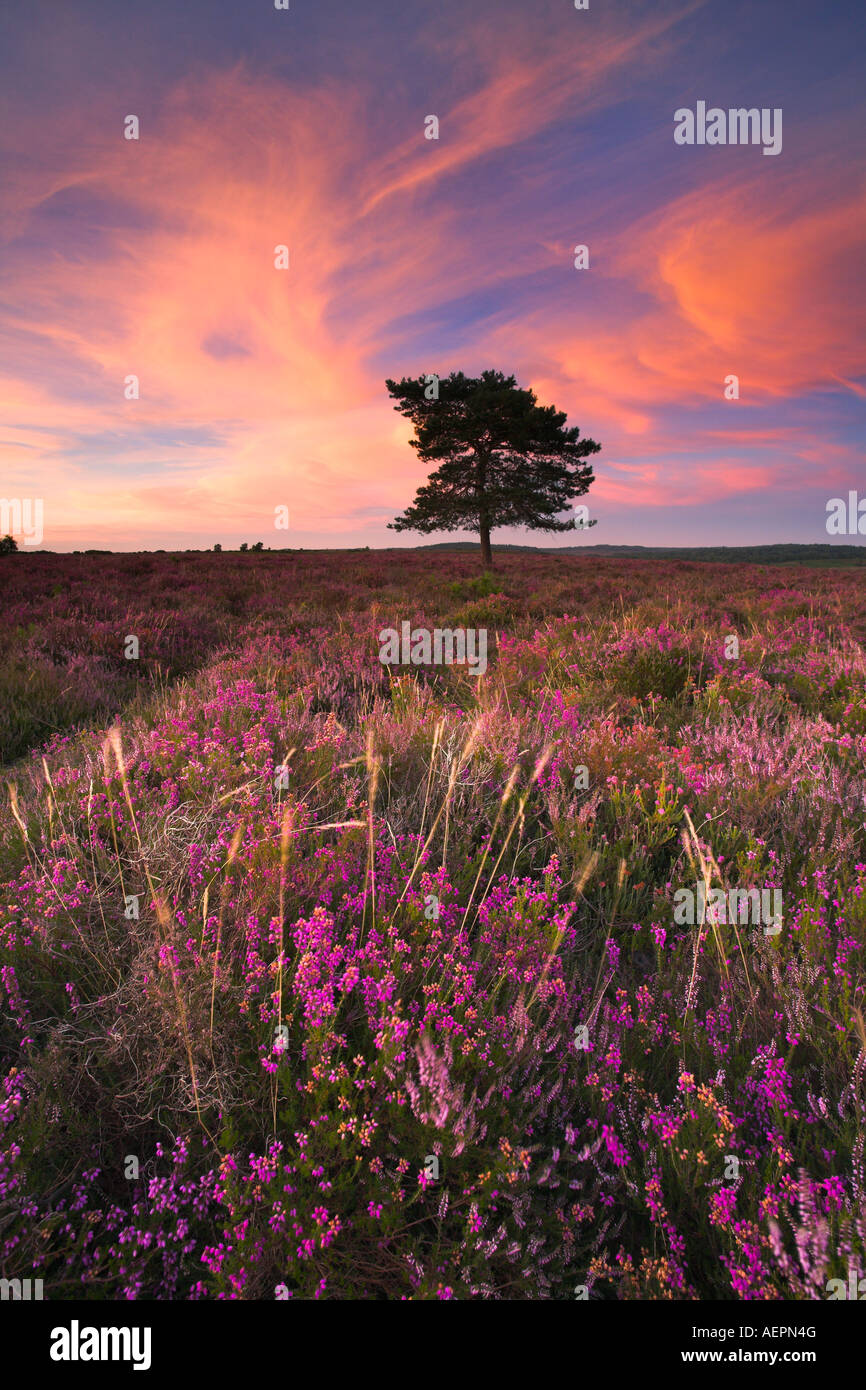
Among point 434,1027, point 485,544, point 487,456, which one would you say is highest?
point 487,456

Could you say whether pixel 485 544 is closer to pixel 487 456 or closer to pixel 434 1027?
pixel 487 456

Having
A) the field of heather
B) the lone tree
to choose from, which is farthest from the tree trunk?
the field of heather

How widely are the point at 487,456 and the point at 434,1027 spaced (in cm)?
3144

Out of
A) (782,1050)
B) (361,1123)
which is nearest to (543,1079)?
(361,1123)

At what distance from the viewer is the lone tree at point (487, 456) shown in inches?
1134

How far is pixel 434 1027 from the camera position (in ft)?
5.76

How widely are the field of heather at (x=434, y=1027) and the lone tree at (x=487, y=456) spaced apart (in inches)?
1050

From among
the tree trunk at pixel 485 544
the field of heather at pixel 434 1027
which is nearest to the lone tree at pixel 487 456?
the tree trunk at pixel 485 544

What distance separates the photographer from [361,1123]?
4.95 ft

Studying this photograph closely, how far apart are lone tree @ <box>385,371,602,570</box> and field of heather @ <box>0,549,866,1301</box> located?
26.7m

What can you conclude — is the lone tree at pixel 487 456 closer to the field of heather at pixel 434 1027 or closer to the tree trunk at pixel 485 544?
the tree trunk at pixel 485 544

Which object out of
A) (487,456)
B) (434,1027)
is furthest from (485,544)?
(434,1027)

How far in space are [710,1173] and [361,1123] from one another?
909 mm
